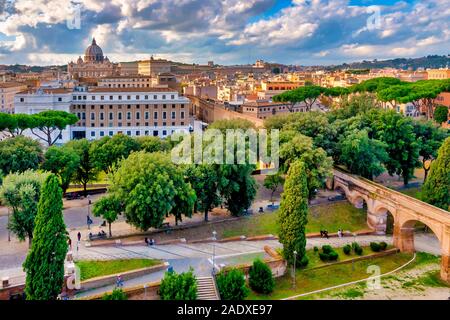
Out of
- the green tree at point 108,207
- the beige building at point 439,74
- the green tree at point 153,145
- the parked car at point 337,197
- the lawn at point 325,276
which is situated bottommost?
the lawn at point 325,276

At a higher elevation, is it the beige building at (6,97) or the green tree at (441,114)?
the beige building at (6,97)

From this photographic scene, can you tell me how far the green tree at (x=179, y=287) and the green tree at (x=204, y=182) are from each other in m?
8.81

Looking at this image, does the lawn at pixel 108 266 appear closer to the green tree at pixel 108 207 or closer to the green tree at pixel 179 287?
the green tree at pixel 108 207

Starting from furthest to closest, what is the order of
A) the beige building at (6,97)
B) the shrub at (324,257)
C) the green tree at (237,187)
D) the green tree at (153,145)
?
the beige building at (6,97), the green tree at (153,145), the green tree at (237,187), the shrub at (324,257)

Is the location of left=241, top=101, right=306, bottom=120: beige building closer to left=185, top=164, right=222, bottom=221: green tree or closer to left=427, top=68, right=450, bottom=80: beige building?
left=185, top=164, right=222, bottom=221: green tree

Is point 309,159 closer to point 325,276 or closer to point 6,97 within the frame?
point 325,276

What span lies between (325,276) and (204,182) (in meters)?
8.02

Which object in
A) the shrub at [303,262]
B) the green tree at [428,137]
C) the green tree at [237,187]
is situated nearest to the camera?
the shrub at [303,262]

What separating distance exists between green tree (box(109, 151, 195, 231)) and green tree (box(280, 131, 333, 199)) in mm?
8226

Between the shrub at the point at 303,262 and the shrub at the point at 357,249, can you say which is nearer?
the shrub at the point at 303,262

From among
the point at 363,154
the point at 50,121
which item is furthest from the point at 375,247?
the point at 50,121

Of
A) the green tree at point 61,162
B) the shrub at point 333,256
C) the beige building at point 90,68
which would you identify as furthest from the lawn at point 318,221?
the beige building at point 90,68

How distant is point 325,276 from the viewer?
2336cm

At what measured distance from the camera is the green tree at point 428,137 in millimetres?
36531
